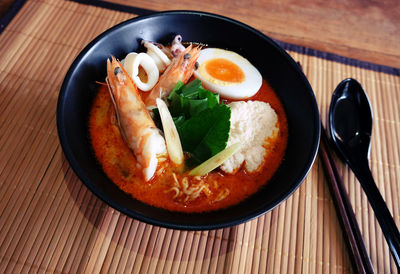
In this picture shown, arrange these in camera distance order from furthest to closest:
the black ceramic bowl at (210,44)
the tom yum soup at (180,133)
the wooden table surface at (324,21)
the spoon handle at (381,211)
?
the wooden table surface at (324,21)
the tom yum soup at (180,133)
the spoon handle at (381,211)
the black ceramic bowl at (210,44)

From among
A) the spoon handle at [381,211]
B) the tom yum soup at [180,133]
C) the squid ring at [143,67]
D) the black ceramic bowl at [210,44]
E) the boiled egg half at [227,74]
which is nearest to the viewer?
the black ceramic bowl at [210,44]

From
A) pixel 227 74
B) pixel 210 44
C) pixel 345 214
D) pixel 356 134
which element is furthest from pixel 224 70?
pixel 345 214

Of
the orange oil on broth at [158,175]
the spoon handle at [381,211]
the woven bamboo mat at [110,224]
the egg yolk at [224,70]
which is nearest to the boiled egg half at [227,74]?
the egg yolk at [224,70]

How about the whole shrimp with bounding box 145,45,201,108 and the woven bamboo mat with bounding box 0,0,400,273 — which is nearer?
the woven bamboo mat with bounding box 0,0,400,273

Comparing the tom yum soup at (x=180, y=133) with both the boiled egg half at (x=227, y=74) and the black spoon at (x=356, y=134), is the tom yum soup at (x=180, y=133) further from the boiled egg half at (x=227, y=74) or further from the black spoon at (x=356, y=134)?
the black spoon at (x=356, y=134)

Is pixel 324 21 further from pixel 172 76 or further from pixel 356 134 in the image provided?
pixel 172 76

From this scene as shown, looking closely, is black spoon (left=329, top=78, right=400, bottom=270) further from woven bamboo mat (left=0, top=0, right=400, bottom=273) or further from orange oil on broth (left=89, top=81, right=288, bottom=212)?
orange oil on broth (left=89, top=81, right=288, bottom=212)

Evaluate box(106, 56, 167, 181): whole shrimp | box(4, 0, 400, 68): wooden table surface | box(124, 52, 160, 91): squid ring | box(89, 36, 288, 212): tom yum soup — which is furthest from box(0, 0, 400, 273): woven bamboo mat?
box(4, 0, 400, 68): wooden table surface
